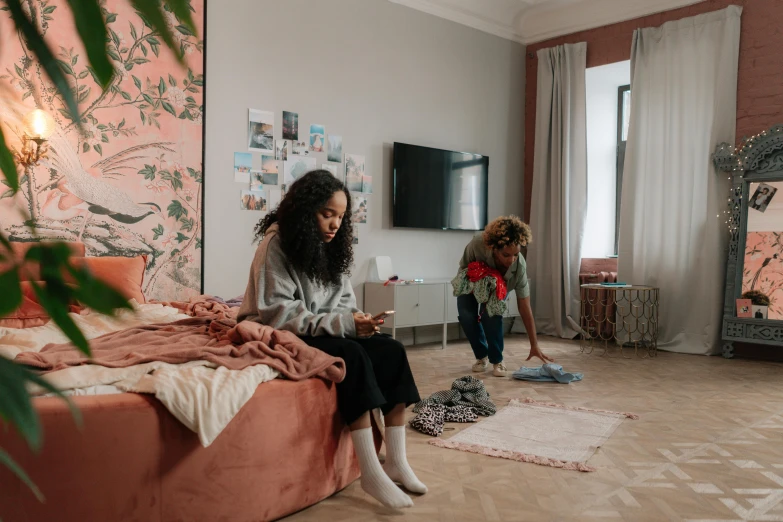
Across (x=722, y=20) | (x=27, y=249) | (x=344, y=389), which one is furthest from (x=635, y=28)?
(x=27, y=249)

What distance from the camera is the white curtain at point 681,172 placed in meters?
5.23

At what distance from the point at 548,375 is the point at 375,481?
2355 millimetres

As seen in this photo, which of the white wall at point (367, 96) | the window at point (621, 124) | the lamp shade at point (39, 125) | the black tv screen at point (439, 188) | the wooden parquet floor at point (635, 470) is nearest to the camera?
the wooden parquet floor at point (635, 470)

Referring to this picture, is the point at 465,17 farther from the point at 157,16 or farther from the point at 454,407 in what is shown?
the point at 157,16

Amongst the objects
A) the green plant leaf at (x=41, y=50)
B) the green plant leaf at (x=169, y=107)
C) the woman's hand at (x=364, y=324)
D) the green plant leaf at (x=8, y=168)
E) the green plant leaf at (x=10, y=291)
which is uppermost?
the green plant leaf at (x=169, y=107)

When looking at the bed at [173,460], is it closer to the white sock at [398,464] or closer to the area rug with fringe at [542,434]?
the white sock at [398,464]

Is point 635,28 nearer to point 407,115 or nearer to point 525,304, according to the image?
point 407,115

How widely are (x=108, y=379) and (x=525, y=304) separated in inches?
118

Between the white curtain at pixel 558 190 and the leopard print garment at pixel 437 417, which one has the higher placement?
the white curtain at pixel 558 190

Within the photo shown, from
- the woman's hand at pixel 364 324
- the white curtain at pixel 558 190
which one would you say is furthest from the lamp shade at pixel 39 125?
the white curtain at pixel 558 190

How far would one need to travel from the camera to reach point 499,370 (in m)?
4.24

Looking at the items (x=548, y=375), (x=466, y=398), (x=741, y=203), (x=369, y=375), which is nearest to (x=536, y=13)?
(x=741, y=203)

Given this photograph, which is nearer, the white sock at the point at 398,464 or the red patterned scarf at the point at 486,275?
the white sock at the point at 398,464

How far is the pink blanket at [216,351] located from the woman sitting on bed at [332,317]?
71mm
